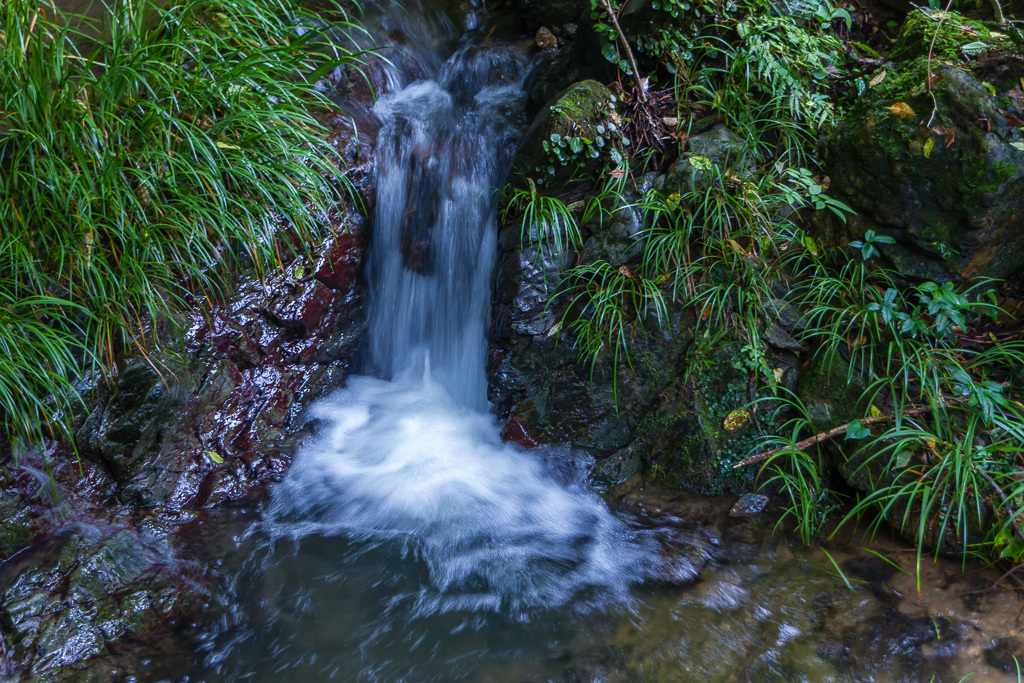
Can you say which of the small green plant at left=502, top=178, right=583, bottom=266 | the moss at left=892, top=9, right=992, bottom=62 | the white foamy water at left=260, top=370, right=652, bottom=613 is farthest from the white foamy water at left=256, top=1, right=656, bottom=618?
the moss at left=892, top=9, right=992, bottom=62

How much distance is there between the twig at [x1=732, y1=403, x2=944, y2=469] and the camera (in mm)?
2643

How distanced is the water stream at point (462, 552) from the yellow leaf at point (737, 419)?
0.39 m

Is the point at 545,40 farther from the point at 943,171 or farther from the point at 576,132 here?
the point at 943,171

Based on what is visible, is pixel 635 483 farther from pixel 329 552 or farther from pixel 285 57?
pixel 285 57

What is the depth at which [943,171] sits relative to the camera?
8.79ft

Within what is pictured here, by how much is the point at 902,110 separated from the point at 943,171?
345mm

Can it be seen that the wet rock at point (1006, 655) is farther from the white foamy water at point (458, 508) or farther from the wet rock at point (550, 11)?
the wet rock at point (550, 11)

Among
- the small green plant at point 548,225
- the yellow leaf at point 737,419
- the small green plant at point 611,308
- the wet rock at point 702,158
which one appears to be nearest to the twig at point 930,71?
the wet rock at point 702,158

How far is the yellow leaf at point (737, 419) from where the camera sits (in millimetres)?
2914

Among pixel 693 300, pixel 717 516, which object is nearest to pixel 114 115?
pixel 693 300

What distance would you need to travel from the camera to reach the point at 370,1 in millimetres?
4672

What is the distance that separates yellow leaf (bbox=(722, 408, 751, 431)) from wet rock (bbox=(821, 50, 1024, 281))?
0.99 metres

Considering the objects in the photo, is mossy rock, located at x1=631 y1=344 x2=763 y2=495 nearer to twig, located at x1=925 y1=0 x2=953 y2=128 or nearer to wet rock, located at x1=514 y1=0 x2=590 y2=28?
twig, located at x1=925 y1=0 x2=953 y2=128

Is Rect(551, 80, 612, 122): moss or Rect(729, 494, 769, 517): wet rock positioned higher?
Rect(551, 80, 612, 122): moss
